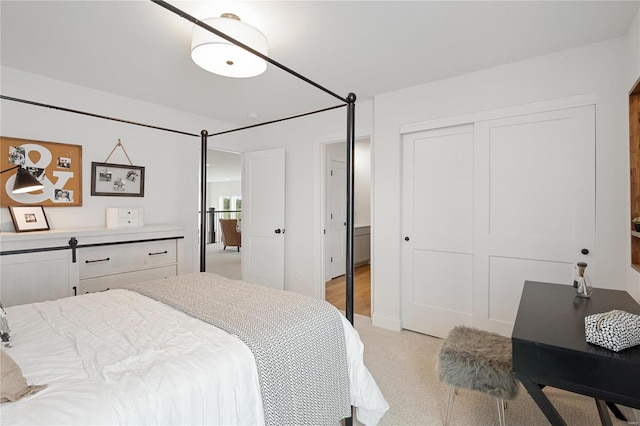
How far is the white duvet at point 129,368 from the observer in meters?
0.86

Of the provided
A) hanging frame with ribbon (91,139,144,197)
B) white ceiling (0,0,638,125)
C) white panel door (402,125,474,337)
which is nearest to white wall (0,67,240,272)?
hanging frame with ribbon (91,139,144,197)

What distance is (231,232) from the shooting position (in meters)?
7.95

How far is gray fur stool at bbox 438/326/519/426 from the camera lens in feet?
4.90

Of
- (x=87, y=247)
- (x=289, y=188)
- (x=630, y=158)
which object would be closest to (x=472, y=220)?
(x=630, y=158)

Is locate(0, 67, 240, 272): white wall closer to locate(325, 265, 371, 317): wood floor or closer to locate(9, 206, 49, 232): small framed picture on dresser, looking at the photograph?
locate(9, 206, 49, 232): small framed picture on dresser

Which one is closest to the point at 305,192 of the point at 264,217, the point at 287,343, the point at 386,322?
the point at 264,217

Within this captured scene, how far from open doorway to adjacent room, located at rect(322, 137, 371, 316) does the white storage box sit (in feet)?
7.15

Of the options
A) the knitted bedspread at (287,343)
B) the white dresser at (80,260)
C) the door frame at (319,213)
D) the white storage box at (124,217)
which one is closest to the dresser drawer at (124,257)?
the white dresser at (80,260)

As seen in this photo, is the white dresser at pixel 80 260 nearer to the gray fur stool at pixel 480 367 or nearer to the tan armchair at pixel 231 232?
the gray fur stool at pixel 480 367

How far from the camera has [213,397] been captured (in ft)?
3.39

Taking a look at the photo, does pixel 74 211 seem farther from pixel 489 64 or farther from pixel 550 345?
pixel 489 64

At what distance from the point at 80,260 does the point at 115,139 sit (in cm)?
133

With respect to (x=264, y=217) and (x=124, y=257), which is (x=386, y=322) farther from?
(x=124, y=257)

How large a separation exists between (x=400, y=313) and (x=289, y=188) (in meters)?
2.05
